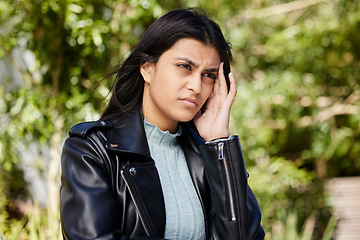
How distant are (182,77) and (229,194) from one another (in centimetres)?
44

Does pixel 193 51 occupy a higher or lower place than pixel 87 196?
higher

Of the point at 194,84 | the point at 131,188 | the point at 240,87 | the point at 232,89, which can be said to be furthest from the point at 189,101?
the point at 240,87

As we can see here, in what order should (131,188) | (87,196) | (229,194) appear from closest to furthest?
(87,196) → (131,188) → (229,194)

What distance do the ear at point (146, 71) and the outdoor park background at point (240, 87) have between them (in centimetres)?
172

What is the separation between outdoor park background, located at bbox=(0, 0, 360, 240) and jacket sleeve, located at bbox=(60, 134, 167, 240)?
174cm

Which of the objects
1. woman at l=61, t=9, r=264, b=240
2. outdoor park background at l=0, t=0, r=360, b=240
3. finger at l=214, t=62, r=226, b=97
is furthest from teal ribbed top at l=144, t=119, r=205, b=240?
outdoor park background at l=0, t=0, r=360, b=240

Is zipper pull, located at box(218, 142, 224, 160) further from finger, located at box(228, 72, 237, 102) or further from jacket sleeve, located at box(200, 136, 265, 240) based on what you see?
finger, located at box(228, 72, 237, 102)

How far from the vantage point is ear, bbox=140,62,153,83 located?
68.4 inches

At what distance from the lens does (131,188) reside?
1481mm

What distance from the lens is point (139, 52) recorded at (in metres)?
1.74

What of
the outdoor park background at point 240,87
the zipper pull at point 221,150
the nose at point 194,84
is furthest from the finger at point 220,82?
the outdoor park background at point 240,87

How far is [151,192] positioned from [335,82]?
565 centimetres

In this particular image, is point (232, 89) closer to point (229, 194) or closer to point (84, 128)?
point (229, 194)

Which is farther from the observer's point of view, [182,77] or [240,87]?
[240,87]
